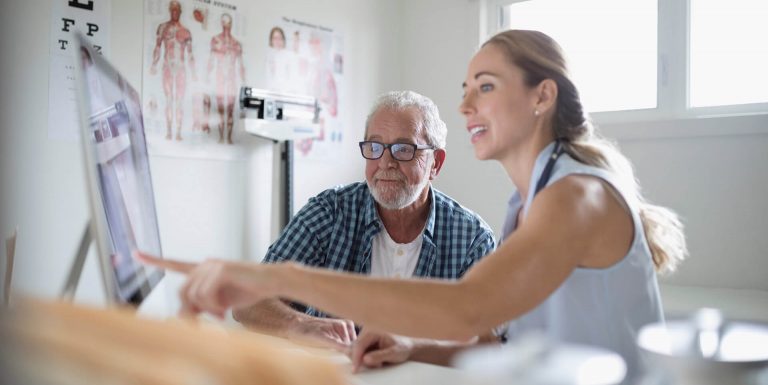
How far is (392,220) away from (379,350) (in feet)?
2.32

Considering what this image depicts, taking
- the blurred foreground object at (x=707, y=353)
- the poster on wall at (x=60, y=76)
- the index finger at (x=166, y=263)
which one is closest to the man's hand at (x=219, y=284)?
the index finger at (x=166, y=263)

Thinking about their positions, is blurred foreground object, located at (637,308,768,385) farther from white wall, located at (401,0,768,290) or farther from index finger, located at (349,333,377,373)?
white wall, located at (401,0,768,290)

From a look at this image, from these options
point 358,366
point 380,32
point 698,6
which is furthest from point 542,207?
point 380,32

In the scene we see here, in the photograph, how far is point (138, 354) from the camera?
0.25 metres

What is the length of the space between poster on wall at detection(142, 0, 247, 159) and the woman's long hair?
1527 mm

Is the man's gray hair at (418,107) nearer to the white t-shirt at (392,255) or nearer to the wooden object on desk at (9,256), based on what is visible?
the white t-shirt at (392,255)

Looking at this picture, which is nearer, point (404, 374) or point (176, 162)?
point (404, 374)

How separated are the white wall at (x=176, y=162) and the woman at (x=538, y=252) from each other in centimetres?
18

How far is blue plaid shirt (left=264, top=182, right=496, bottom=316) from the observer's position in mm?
1442

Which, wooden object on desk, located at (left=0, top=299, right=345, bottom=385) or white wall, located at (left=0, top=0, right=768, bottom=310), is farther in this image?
white wall, located at (left=0, top=0, right=768, bottom=310)

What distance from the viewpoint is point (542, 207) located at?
62cm

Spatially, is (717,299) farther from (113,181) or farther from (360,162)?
(113,181)

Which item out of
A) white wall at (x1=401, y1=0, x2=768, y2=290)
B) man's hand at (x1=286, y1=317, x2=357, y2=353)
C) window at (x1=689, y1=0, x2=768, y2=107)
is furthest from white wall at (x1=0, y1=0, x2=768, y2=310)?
man's hand at (x1=286, y1=317, x2=357, y2=353)

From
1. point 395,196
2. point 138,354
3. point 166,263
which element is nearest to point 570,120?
point 166,263
